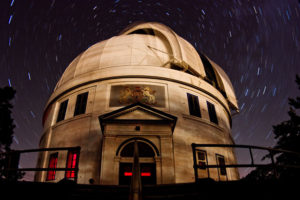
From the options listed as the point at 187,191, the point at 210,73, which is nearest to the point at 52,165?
the point at 187,191

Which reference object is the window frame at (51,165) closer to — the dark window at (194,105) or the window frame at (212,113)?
the dark window at (194,105)

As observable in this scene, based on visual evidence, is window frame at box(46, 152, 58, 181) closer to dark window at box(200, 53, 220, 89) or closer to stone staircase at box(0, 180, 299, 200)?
stone staircase at box(0, 180, 299, 200)

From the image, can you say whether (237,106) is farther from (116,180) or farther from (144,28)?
(116,180)

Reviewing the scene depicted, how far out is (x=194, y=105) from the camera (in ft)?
59.9

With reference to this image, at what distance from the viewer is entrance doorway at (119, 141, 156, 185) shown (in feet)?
41.4

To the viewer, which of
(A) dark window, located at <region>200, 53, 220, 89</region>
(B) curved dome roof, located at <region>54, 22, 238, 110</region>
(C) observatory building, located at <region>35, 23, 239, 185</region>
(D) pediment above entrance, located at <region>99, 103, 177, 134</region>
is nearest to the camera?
(C) observatory building, located at <region>35, 23, 239, 185</region>

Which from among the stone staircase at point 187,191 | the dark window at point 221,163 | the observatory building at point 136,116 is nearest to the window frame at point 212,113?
the observatory building at point 136,116

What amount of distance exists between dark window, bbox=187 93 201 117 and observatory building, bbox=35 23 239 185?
3.7 inches

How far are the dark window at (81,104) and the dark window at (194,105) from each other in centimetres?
906

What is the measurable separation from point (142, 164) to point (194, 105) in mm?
7748

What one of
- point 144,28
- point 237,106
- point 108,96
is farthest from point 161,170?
point 144,28

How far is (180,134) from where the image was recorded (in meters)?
15.9

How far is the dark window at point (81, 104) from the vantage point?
56.9ft

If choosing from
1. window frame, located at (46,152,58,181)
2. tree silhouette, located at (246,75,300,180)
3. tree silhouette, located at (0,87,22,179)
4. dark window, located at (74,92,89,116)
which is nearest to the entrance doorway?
dark window, located at (74,92,89,116)
